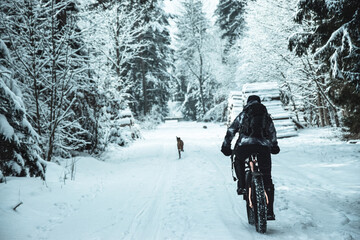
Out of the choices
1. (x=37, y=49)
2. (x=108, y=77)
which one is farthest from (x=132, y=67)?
(x=37, y=49)

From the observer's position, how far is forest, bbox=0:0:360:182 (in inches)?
217

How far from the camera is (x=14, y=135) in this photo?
4.32 m

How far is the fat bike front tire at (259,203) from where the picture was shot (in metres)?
3.34

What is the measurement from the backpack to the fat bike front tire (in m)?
0.63

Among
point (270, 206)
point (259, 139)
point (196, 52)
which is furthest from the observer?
point (196, 52)

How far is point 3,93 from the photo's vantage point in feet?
13.6

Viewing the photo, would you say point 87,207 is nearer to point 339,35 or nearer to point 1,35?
point 1,35

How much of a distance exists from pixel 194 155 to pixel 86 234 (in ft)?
23.5

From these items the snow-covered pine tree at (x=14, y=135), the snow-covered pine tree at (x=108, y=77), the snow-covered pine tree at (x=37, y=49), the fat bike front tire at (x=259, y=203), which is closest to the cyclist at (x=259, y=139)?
the fat bike front tire at (x=259, y=203)

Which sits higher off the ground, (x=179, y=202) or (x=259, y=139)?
(x=259, y=139)

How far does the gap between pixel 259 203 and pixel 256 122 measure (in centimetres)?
112

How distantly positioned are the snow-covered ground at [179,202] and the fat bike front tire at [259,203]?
15 centimetres

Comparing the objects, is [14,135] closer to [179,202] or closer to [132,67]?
[179,202]

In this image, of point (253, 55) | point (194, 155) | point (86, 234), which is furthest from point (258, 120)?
point (253, 55)
